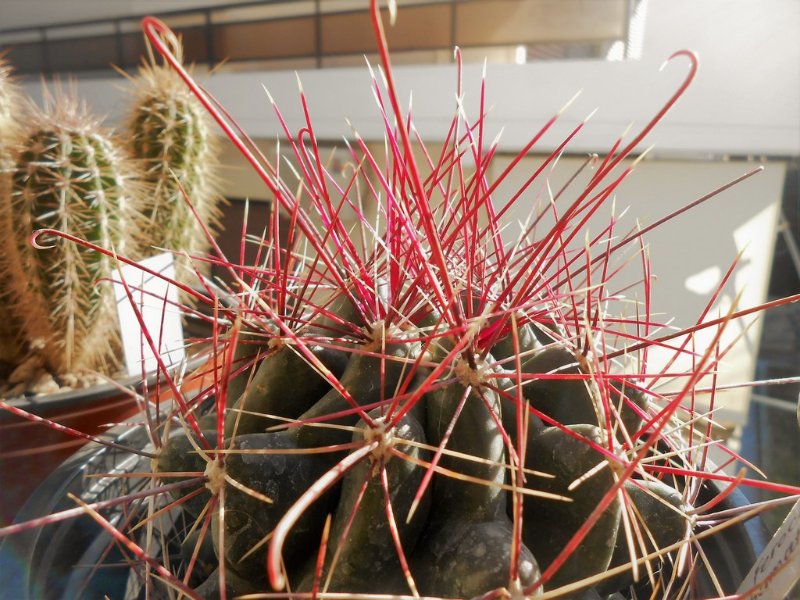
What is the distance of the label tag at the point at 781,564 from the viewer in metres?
0.19

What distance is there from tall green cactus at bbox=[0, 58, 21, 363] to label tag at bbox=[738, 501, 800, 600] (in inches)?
21.7

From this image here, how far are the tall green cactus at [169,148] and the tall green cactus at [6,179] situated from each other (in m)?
0.11

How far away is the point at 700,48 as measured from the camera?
70 cm

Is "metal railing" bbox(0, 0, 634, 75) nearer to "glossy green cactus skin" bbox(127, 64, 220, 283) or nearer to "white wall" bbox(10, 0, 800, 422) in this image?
"white wall" bbox(10, 0, 800, 422)

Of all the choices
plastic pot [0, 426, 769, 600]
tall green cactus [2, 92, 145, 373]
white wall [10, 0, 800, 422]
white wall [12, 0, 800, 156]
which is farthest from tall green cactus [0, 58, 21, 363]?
white wall [12, 0, 800, 156]

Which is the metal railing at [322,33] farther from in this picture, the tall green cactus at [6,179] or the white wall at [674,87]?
the tall green cactus at [6,179]

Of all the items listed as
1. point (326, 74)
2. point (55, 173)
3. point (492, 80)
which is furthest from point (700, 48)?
point (55, 173)

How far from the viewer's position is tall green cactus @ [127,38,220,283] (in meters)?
0.64

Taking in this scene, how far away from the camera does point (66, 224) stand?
50 centimetres

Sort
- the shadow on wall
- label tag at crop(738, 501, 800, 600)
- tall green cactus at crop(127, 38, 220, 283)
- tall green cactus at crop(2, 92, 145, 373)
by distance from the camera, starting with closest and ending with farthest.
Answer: label tag at crop(738, 501, 800, 600) → tall green cactus at crop(2, 92, 145, 373) → tall green cactus at crop(127, 38, 220, 283) → the shadow on wall

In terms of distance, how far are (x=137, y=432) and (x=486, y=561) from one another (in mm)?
261

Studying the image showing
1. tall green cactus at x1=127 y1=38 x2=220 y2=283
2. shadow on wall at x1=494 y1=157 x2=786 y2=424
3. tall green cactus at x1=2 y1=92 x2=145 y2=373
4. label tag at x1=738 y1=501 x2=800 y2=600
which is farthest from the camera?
shadow on wall at x1=494 y1=157 x2=786 y2=424

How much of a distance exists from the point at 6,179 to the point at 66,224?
7 cm

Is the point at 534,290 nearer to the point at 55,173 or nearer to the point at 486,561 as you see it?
the point at 486,561
